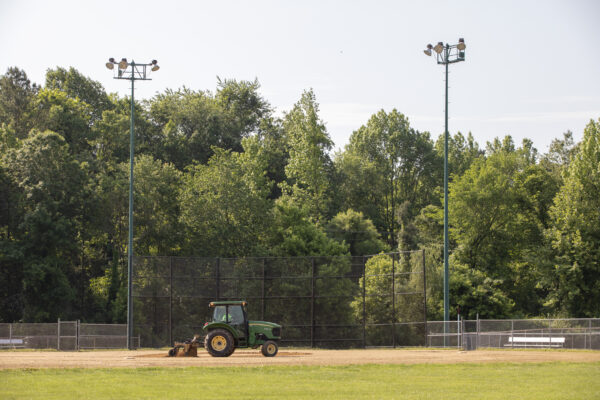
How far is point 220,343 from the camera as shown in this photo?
90.2 feet

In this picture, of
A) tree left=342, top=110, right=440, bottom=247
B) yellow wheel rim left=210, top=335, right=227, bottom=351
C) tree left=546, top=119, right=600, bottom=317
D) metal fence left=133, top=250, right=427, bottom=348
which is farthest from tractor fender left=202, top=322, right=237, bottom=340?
tree left=342, top=110, right=440, bottom=247

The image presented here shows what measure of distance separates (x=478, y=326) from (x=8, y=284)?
33059mm

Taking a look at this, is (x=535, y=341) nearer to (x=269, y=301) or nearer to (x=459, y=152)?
(x=269, y=301)

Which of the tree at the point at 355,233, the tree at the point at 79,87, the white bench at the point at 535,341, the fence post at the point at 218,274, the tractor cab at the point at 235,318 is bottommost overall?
the white bench at the point at 535,341

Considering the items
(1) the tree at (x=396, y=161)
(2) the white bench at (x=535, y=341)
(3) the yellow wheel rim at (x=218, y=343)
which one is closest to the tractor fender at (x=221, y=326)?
(3) the yellow wheel rim at (x=218, y=343)

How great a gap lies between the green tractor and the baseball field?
0.57 meters

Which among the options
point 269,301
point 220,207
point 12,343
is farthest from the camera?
point 220,207

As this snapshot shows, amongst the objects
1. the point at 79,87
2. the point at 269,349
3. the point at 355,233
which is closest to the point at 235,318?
the point at 269,349

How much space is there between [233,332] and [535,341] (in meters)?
14.8

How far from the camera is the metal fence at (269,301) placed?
3728 centimetres

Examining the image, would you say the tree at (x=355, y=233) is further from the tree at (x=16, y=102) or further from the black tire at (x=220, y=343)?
the black tire at (x=220, y=343)

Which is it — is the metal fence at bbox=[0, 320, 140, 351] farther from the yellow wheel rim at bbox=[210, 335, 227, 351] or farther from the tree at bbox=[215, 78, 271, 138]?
the tree at bbox=[215, 78, 271, 138]

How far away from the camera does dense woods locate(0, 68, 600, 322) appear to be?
52062mm

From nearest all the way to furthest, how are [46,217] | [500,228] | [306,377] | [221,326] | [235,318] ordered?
[306,377] < [221,326] < [235,318] < [46,217] < [500,228]
